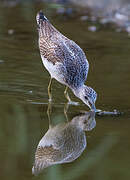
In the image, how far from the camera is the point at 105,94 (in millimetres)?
9898

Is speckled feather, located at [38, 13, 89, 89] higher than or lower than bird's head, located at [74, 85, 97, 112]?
higher

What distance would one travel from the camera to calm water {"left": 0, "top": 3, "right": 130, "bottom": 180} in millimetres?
6950

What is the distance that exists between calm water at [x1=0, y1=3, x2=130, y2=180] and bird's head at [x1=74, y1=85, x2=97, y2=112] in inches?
6.9

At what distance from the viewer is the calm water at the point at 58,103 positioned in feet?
22.8

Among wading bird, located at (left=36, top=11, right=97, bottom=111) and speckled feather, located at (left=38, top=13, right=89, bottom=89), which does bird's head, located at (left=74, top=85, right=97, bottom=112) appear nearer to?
wading bird, located at (left=36, top=11, right=97, bottom=111)

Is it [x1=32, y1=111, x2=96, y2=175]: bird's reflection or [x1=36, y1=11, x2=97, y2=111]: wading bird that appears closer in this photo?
[x1=32, y1=111, x2=96, y2=175]: bird's reflection

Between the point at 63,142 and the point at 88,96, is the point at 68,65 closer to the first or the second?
the point at 88,96

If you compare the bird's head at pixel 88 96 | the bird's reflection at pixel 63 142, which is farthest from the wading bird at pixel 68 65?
the bird's reflection at pixel 63 142

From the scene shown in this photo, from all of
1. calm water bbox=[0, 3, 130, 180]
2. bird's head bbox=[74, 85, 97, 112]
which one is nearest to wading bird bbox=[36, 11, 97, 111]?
bird's head bbox=[74, 85, 97, 112]

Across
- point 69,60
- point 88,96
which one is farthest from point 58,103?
point 69,60

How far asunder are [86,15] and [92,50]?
4082 mm

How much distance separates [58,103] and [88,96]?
594mm

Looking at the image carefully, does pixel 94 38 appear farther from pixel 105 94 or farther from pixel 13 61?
pixel 105 94

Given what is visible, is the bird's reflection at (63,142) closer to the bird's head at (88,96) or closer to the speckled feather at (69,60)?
the bird's head at (88,96)
